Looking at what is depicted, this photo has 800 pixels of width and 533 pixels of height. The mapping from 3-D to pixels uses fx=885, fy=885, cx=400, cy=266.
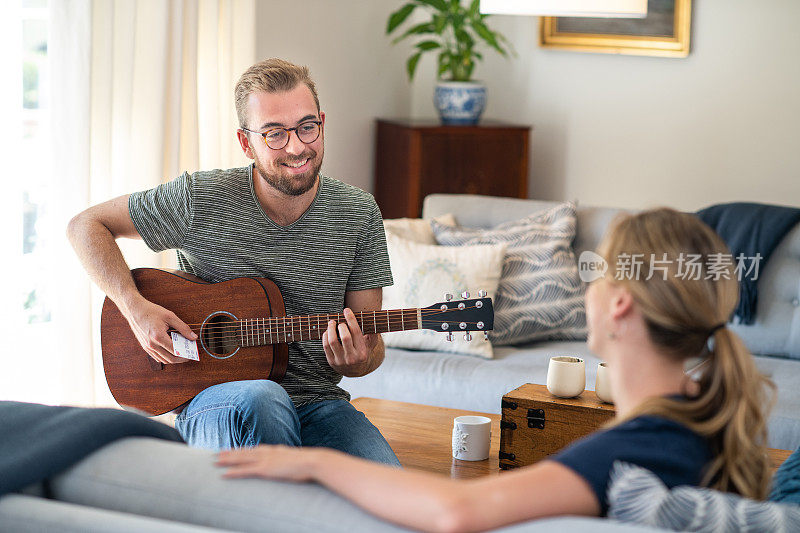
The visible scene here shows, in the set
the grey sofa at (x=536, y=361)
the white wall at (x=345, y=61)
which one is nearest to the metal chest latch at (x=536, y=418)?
the grey sofa at (x=536, y=361)

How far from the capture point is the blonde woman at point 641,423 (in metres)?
0.91

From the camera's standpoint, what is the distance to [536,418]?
2.01 m

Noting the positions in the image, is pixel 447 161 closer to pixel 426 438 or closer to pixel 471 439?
pixel 426 438

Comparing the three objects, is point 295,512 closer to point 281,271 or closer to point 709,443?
point 709,443

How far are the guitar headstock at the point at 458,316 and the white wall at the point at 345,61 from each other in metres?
1.93

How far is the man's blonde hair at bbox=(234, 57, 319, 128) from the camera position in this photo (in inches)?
78.5

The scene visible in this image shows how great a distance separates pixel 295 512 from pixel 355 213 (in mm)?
1230

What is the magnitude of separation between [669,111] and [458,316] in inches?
106

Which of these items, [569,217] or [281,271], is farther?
[569,217]

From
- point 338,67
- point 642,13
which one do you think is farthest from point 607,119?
point 642,13

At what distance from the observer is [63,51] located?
97.0 inches

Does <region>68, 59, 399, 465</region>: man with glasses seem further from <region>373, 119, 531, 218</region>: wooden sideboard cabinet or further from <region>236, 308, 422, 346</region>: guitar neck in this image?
<region>373, 119, 531, 218</region>: wooden sideboard cabinet

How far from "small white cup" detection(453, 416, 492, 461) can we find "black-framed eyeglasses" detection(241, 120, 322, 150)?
732mm

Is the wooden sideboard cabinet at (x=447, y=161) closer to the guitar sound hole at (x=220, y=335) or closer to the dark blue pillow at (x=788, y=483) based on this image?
the guitar sound hole at (x=220, y=335)
